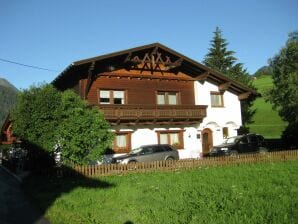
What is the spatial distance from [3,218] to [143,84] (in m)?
20.2

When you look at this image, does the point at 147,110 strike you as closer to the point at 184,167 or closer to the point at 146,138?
the point at 146,138

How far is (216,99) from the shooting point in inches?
1309

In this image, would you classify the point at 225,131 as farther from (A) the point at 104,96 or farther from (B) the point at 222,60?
(B) the point at 222,60

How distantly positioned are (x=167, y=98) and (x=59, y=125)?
1363 centimetres

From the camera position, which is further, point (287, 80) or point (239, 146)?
point (287, 80)

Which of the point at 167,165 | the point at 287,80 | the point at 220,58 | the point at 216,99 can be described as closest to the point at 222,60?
the point at 220,58

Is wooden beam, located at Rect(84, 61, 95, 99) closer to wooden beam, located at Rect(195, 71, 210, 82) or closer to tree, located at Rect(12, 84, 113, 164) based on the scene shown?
tree, located at Rect(12, 84, 113, 164)

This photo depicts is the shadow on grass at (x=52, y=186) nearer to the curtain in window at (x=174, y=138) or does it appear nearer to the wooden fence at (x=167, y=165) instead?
the wooden fence at (x=167, y=165)

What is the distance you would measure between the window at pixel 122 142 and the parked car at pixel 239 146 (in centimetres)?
623

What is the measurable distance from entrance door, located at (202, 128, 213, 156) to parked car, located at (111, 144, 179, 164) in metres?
7.61

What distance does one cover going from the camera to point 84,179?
690 inches

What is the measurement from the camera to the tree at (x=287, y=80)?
45.4 metres

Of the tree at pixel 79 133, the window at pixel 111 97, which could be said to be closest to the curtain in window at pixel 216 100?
the window at pixel 111 97

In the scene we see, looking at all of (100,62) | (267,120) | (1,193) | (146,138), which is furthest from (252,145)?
(267,120)
